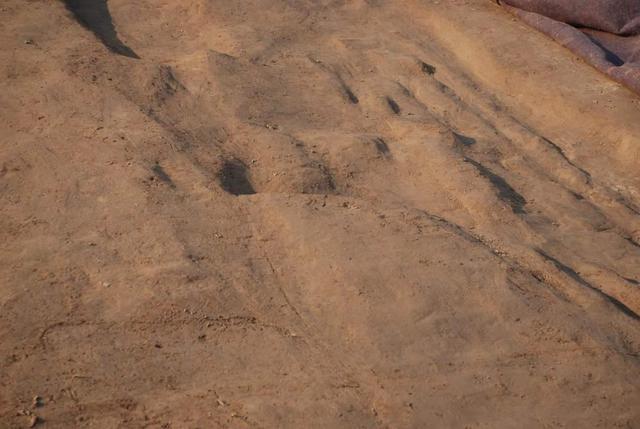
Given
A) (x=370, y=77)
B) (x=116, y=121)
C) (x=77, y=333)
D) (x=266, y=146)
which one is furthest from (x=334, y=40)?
(x=77, y=333)

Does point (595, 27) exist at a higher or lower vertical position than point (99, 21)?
A: higher

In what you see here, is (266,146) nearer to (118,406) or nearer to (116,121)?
(116,121)

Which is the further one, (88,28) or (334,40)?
(334,40)

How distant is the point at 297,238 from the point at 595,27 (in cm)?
343

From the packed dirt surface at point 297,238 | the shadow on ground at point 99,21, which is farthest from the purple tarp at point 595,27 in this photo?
the shadow on ground at point 99,21

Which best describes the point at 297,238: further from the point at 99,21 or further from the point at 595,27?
the point at 595,27

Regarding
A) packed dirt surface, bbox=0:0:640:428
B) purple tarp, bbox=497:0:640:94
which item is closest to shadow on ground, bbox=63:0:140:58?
packed dirt surface, bbox=0:0:640:428

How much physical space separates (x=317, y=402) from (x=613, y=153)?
2754mm

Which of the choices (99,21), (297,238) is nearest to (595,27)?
(297,238)

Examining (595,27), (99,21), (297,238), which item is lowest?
(99,21)

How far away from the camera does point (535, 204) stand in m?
3.36

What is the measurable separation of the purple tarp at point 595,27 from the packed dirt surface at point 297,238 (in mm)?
373

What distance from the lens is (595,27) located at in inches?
193

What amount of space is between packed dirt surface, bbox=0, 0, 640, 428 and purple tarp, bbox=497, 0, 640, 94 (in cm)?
37
